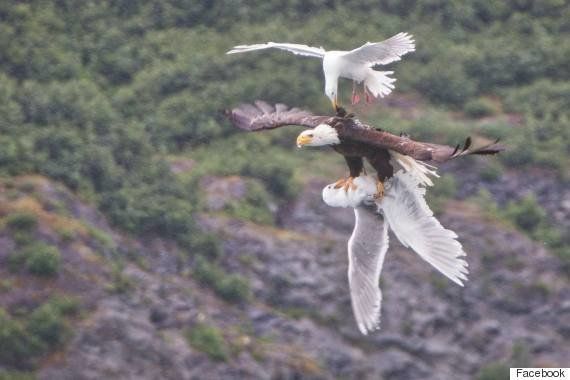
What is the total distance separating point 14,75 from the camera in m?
39.6

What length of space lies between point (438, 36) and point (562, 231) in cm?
791

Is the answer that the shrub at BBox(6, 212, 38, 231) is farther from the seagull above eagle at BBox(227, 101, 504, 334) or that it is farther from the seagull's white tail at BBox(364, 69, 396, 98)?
the seagull's white tail at BBox(364, 69, 396, 98)

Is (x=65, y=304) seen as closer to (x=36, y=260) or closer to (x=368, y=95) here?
(x=36, y=260)

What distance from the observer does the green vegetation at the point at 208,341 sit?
107 ft

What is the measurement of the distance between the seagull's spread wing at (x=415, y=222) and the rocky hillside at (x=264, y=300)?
44.9 feet

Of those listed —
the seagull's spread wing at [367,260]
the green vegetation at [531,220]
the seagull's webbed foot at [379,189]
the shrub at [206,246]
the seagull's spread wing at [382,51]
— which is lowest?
the green vegetation at [531,220]

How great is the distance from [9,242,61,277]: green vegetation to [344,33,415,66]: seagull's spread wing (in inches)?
558

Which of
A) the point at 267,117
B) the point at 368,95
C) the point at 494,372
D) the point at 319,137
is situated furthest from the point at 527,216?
the point at 319,137

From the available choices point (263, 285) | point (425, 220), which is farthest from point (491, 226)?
point (425, 220)

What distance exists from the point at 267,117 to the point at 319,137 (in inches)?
63.7

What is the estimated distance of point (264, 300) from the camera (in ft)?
114

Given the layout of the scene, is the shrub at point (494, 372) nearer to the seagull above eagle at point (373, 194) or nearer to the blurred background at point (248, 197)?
the blurred background at point (248, 197)

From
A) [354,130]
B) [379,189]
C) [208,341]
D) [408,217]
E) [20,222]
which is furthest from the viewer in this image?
[20,222]

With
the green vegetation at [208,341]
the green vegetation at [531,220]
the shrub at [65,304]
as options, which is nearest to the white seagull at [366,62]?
the shrub at [65,304]
